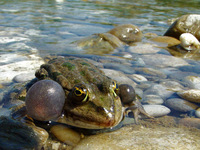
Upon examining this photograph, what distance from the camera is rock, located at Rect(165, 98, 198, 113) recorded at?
15.0ft

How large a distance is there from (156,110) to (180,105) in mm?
678

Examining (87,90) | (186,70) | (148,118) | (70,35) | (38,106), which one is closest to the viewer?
(38,106)

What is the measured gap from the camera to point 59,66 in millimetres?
Answer: 4387

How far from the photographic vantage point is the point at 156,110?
4.34 m

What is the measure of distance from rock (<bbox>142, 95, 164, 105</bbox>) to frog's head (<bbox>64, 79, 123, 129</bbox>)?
55.8 inches

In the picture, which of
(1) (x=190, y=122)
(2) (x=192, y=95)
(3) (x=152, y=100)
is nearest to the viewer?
(1) (x=190, y=122)

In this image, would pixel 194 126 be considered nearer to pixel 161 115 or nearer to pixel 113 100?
pixel 161 115

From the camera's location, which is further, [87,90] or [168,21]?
[168,21]

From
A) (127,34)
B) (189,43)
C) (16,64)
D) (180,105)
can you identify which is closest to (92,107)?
(180,105)

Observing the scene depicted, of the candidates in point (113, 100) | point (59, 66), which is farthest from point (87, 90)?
point (59, 66)

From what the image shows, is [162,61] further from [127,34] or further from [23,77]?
[23,77]

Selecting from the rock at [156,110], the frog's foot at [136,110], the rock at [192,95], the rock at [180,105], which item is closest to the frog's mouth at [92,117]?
the frog's foot at [136,110]

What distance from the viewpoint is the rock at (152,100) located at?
482 centimetres

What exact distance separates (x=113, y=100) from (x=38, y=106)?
46.4 inches
